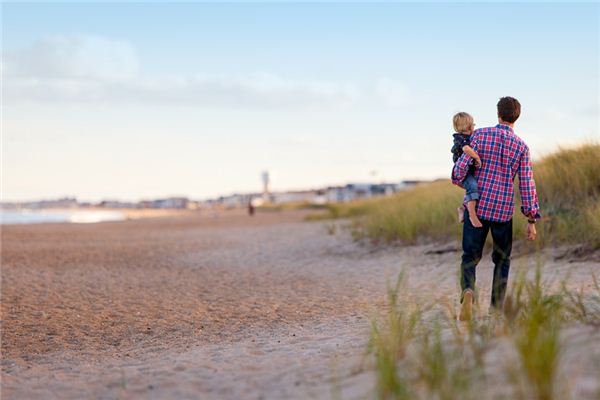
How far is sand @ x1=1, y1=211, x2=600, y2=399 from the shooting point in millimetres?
4621

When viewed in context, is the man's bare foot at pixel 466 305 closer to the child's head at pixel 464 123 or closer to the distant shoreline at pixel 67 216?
the child's head at pixel 464 123

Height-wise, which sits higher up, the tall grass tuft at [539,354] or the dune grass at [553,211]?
the dune grass at [553,211]

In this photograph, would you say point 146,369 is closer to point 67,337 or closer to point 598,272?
point 67,337

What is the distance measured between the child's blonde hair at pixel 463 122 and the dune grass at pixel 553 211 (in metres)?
4.76

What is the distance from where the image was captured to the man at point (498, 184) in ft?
18.8

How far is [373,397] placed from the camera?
3.77 meters

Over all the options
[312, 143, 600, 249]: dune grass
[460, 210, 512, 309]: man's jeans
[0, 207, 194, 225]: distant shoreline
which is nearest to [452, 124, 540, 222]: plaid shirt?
[460, 210, 512, 309]: man's jeans

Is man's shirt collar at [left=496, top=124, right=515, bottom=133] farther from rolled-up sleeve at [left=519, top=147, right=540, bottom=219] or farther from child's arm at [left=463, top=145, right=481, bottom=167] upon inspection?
child's arm at [left=463, top=145, right=481, bottom=167]

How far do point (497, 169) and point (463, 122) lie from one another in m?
0.50

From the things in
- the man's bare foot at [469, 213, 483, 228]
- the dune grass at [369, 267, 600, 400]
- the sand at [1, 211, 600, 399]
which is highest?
the man's bare foot at [469, 213, 483, 228]

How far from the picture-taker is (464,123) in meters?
5.92

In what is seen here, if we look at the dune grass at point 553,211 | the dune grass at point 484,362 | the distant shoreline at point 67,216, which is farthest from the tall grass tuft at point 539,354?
the distant shoreline at point 67,216

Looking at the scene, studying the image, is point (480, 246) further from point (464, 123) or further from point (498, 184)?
point (464, 123)

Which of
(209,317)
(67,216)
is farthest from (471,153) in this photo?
(67,216)
